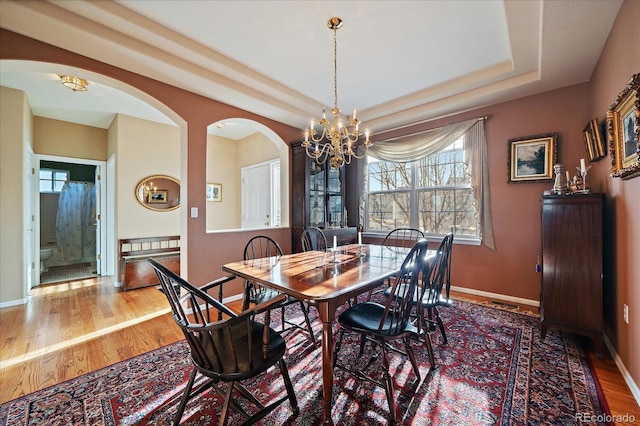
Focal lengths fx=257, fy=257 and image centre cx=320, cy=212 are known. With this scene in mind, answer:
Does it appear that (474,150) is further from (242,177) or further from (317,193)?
(242,177)

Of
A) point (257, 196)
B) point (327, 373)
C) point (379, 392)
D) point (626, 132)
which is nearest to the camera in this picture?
point (327, 373)

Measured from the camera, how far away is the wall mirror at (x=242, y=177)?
5.05m

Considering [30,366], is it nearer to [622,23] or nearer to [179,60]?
[179,60]

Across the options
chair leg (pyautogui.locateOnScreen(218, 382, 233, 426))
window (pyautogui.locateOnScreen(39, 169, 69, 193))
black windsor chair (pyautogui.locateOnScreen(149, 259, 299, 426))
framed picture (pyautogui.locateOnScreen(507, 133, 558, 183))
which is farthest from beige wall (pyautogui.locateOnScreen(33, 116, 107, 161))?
framed picture (pyautogui.locateOnScreen(507, 133, 558, 183))

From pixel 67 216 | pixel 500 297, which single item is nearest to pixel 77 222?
pixel 67 216

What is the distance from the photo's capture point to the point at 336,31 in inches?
87.4

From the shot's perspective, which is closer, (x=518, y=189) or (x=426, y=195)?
(x=518, y=189)

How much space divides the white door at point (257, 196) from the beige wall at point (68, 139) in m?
2.56

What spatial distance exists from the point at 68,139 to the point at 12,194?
155cm

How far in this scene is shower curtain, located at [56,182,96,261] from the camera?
226 inches

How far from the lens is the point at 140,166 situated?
14.2 ft

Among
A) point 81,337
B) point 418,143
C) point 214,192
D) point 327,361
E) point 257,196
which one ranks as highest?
point 418,143

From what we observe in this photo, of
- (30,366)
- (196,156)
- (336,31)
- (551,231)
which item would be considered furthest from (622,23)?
(30,366)

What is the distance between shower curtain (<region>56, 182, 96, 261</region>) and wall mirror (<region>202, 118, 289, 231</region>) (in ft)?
9.45
